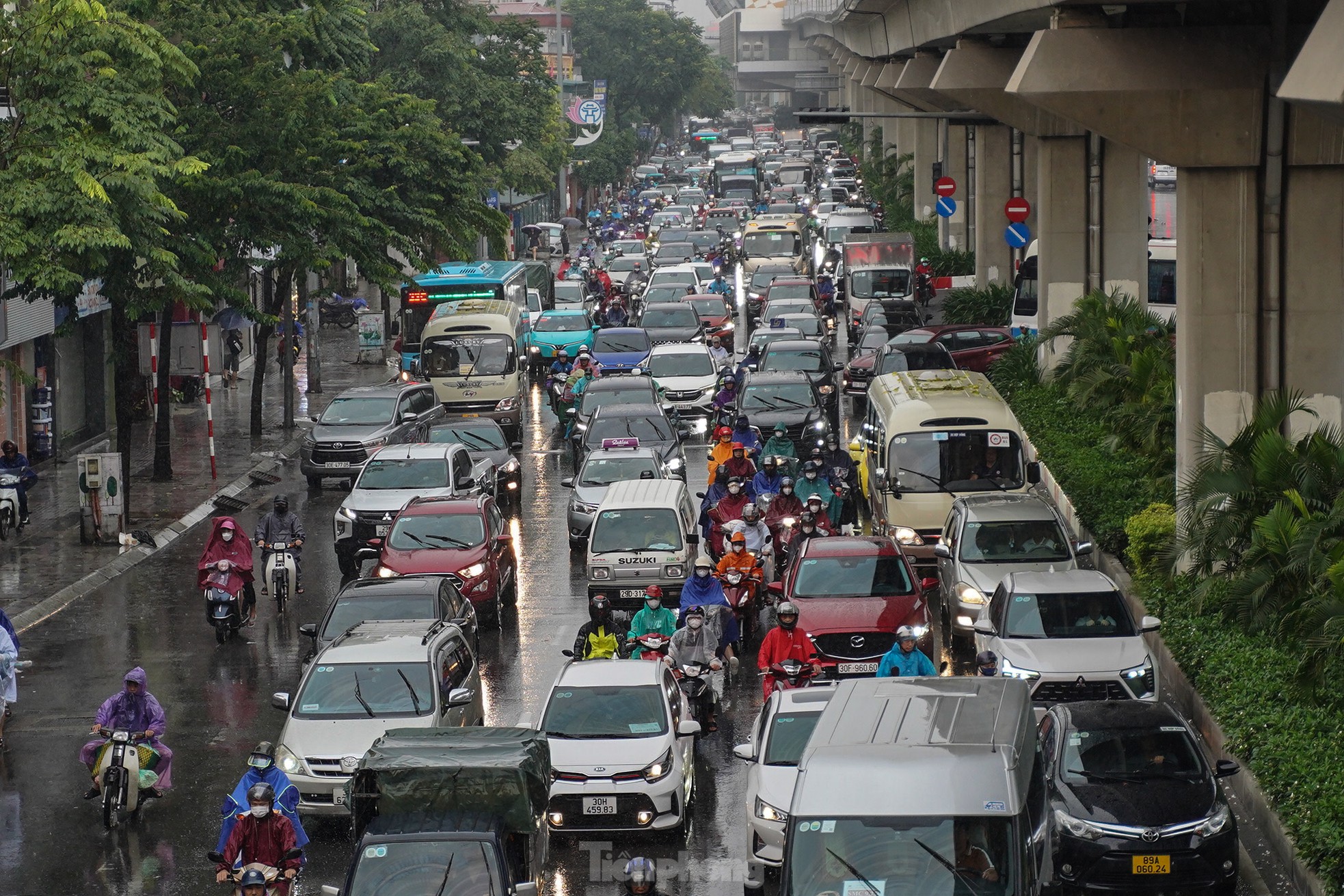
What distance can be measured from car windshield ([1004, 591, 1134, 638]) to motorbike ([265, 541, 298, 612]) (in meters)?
10.4

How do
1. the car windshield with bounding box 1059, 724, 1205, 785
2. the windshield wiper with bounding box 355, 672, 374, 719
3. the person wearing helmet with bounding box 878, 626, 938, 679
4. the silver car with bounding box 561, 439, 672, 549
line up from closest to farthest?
1. the car windshield with bounding box 1059, 724, 1205, 785
2. the person wearing helmet with bounding box 878, 626, 938, 679
3. the windshield wiper with bounding box 355, 672, 374, 719
4. the silver car with bounding box 561, 439, 672, 549

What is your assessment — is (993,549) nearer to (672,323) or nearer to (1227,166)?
(1227,166)

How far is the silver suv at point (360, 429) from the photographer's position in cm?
3322

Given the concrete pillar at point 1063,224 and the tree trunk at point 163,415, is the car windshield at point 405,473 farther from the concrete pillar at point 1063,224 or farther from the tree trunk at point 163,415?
the concrete pillar at point 1063,224

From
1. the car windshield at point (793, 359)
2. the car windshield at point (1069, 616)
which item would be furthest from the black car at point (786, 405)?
the car windshield at point (1069, 616)

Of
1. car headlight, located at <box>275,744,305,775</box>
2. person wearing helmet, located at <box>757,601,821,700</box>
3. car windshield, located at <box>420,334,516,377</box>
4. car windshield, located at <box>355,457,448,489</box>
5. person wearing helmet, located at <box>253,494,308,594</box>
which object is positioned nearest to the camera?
car headlight, located at <box>275,744,305,775</box>

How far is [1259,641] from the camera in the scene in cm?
1670

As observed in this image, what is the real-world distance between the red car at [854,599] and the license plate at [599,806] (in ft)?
14.4

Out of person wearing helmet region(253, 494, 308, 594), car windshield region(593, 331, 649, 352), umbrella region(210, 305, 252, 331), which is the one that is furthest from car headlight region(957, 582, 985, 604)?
umbrella region(210, 305, 252, 331)

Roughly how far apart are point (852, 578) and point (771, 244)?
154 ft

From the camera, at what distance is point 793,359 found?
38.2 m

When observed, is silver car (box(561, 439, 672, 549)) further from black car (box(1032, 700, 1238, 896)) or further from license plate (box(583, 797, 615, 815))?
black car (box(1032, 700, 1238, 896))

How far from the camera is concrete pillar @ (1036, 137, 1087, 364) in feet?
119

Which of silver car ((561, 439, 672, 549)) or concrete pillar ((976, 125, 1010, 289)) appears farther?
concrete pillar ((976, 125, 1010, 289))
